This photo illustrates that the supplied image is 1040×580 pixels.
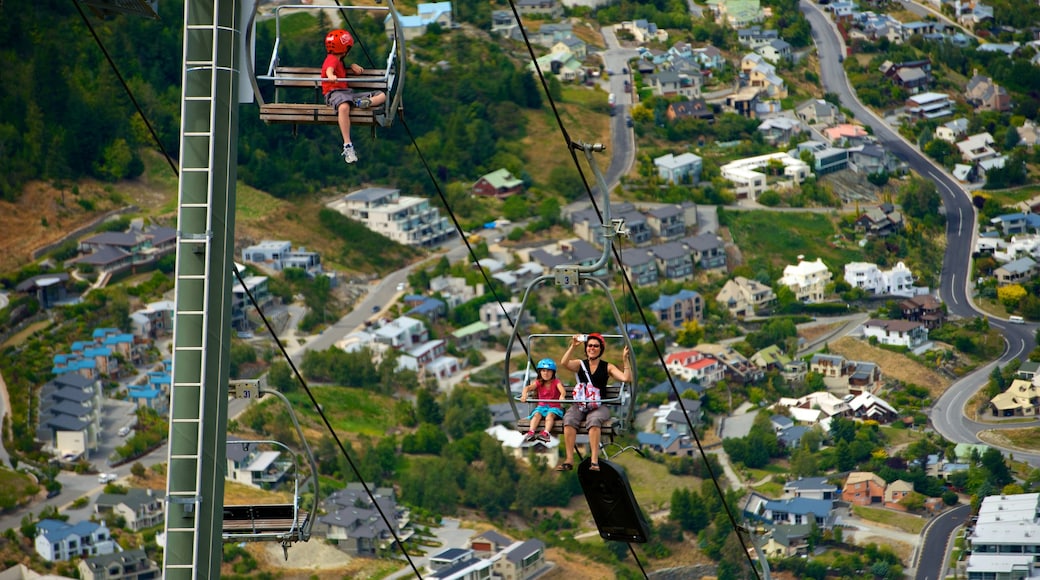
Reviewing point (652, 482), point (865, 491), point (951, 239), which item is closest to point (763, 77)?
point (951, 239)

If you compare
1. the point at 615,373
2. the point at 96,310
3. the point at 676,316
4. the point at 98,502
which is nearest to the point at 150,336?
the point at 96,310

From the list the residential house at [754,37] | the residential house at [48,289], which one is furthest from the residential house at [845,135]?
the residential house at [48,289]

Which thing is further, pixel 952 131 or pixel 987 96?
pixel 987 96

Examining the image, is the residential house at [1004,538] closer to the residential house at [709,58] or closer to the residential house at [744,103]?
the residential house at [744,103]

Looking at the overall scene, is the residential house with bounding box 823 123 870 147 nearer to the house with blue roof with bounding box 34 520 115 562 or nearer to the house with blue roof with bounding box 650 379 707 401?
the house with blue roof with bounding box 650 379 707 401

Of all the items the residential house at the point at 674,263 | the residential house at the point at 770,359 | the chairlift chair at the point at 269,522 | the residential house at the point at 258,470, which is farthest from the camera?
the residential house at the point at 674,263

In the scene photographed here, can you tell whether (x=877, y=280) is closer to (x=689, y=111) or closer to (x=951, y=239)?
(x=951, y=239)

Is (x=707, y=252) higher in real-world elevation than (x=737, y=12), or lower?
lower

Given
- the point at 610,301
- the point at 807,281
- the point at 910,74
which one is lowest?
the point at 910,74
